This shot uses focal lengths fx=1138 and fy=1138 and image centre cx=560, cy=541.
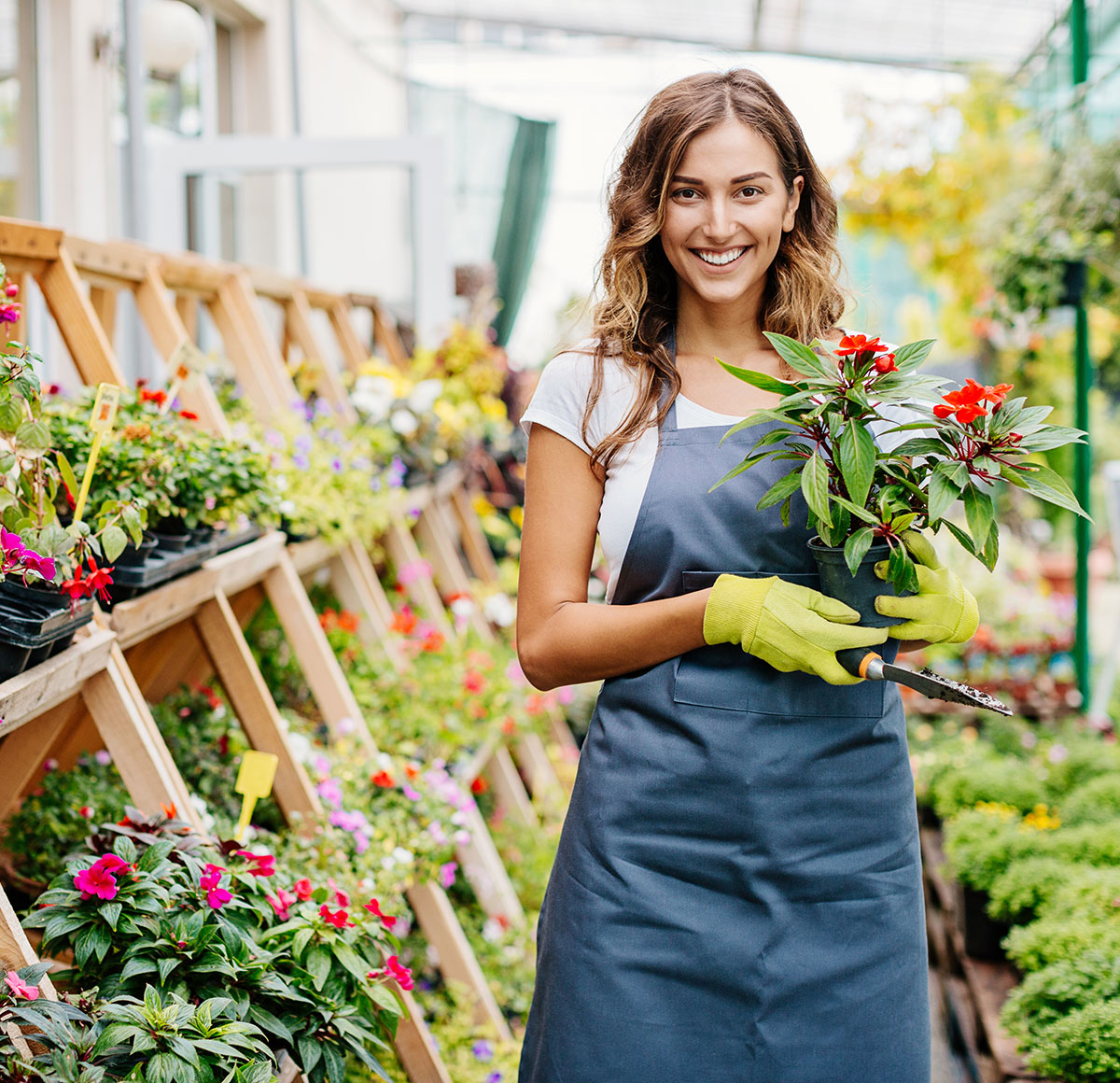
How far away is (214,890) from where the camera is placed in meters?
1.26

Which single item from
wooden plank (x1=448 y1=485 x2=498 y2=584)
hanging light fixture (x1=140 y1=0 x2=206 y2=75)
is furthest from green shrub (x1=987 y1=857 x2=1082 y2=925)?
hanging light fixture (x1=140 y1=0 x2=206 y2=75)

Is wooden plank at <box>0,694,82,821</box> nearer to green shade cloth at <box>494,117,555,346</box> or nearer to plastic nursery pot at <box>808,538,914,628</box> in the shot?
plastic nursery pot at <box>808,538,914,628</box>

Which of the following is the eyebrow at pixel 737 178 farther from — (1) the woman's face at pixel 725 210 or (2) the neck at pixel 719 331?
(2) the neck at pixel 719 331

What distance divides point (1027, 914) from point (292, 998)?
64.6 inches

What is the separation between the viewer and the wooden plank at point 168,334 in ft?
6.52

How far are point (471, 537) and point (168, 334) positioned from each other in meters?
2.03

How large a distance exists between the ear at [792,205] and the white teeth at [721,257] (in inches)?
3.5

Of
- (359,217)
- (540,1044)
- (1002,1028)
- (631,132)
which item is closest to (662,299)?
(631,132)

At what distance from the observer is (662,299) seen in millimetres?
1445

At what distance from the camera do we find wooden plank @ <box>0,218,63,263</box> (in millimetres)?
1540

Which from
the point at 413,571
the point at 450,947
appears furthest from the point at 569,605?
the point at 413,571

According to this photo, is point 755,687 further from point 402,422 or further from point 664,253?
point 402,422

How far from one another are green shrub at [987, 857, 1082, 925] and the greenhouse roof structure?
16.1ft

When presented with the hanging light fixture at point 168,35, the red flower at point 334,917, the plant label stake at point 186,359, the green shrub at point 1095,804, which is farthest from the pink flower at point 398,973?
the hanging light fixture at point 168,35
